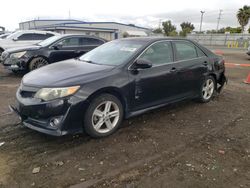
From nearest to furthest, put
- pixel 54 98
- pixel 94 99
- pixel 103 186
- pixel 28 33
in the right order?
1. pixel 103 186
2. pixel 54 98
3. pixel 94 99
4. pixel 28 33

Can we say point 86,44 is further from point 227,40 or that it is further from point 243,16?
point 243,16

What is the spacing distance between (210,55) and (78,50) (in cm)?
546

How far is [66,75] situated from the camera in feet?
13.4

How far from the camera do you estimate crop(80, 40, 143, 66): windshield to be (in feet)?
15.4

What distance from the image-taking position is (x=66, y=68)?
454 centimetres

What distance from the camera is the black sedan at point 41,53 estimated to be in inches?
359

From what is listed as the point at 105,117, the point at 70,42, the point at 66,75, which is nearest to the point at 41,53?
the point at 70,42

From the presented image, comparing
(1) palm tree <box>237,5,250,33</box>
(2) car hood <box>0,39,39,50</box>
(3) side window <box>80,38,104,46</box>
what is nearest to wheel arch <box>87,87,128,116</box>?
(3) side window <box>80,38,104,46</box>

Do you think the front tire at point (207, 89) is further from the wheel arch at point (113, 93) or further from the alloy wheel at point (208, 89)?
the wheel arch at point (113, 93)

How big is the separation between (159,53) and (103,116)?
1.73 m

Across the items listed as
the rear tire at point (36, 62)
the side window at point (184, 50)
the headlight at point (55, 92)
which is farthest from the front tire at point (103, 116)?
the rear tire at point (36, 62)

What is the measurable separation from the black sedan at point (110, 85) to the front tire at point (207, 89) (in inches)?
2.5

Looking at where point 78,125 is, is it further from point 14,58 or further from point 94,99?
point 14,58

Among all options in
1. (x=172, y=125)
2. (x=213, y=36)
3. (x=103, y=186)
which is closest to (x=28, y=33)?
(x=172, y=125)
